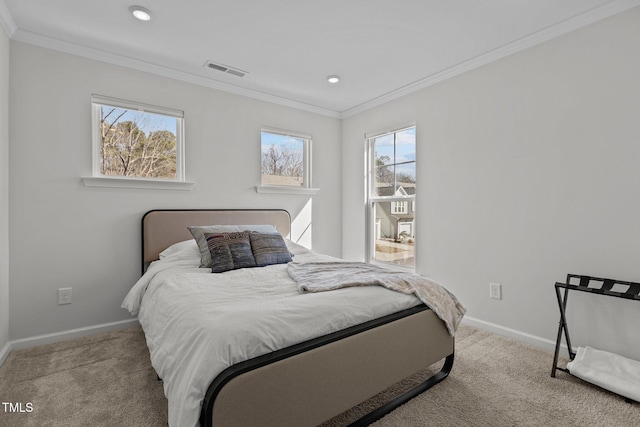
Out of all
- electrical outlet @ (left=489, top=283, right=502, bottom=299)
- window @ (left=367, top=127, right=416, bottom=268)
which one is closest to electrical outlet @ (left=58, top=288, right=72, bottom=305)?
window @ (left=367, top=127, right=416, bottom=268)

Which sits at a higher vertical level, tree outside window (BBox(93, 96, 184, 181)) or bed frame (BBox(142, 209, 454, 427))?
tree outside window (BBox(93, 96, 184, 181))

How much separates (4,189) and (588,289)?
406 centimetres

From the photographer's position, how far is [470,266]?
118 inches

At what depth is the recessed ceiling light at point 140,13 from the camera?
85.3 inches

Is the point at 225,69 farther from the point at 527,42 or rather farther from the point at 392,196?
the point at 527,42

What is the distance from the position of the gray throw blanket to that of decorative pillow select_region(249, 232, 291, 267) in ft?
1.21

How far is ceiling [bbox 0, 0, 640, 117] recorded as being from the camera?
7.07 feet

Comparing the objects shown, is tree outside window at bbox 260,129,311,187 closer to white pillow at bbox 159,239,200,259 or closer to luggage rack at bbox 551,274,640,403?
white pillow at bbox 159,239,200,259

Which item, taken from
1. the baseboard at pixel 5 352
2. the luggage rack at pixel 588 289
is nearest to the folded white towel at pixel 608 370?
the luggage rack at pixel 588 289

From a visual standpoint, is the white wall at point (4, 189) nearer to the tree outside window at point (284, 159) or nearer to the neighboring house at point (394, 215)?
the tree outside window at point (284, 159)

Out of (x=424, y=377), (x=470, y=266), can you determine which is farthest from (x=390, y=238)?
(x=424, y=377)

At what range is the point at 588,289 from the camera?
6.66ft

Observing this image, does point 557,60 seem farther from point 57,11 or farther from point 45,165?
point 45,165

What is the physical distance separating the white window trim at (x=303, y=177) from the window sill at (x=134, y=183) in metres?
0.85
